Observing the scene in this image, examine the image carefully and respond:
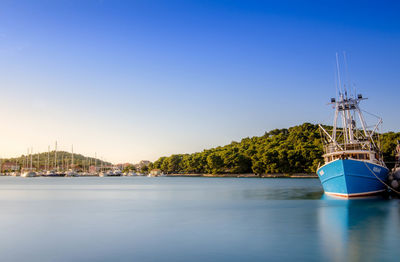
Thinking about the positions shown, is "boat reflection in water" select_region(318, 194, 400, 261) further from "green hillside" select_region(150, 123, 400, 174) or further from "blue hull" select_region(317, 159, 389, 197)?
"green hillside" select_region(150, 123, 400, 174)

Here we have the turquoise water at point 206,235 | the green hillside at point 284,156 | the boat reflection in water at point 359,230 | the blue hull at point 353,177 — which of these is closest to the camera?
the boat reflection in water at point 359,230

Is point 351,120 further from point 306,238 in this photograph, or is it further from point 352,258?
point 352,258

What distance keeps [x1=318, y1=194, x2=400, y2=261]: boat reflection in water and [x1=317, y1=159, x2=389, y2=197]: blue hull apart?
183 cm

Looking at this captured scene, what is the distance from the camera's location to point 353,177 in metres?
41.0

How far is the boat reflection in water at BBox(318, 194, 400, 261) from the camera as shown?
18138 mm

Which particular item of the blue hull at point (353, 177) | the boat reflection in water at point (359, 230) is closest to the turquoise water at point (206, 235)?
the boat reflection in water at point (359, 230)

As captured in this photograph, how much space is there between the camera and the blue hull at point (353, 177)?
132ft

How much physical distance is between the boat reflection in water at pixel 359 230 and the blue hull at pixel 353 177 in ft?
6.00

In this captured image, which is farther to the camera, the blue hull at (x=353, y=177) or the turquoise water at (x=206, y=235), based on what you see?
the blue hull at (x=353, y=177)

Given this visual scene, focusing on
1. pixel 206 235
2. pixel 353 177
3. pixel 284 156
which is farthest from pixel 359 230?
pixel 284 156

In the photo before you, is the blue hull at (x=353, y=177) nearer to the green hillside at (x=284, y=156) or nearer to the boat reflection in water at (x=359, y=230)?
the boat reflection in water at (x=359, y=230)

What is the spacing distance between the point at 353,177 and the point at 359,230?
1775 cm

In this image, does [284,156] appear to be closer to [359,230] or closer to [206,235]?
[359,230]

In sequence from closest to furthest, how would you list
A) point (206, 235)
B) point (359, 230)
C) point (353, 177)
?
point (206, 235) < point (359, 230) < point (353, 177)
